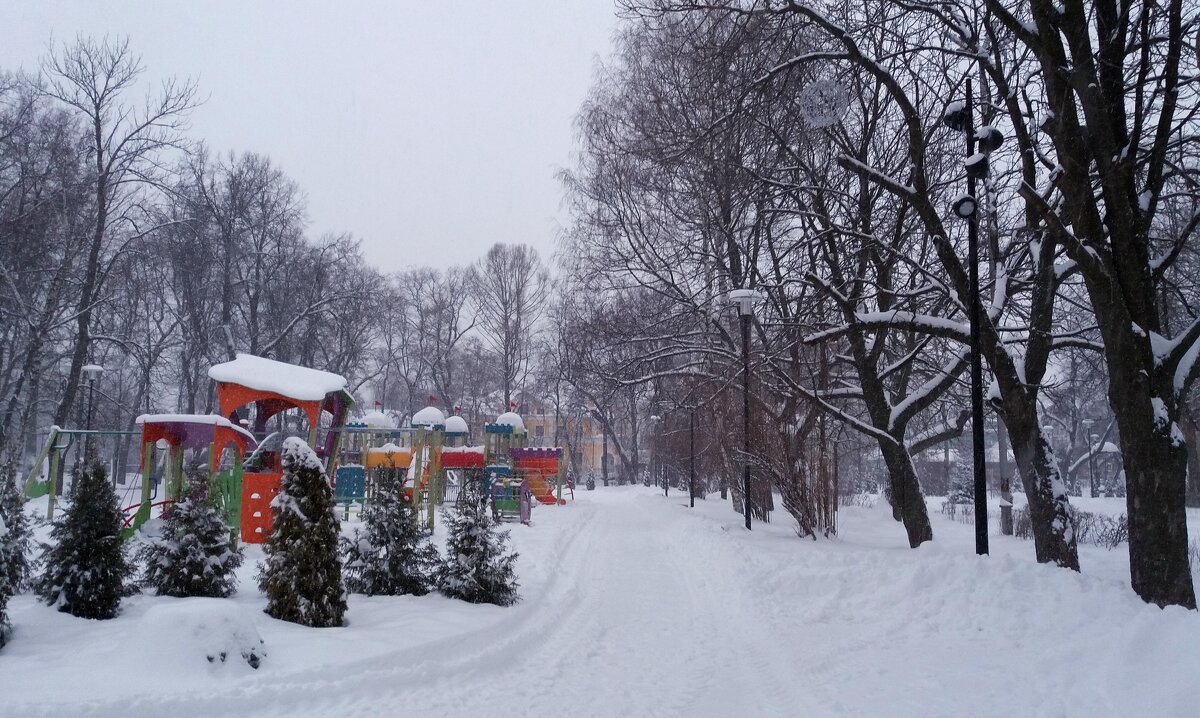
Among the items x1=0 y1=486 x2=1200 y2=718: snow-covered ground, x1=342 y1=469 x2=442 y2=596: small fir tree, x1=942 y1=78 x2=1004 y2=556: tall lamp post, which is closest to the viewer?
x1=0 y1=486 x2=1200 y2=718: snow-covered ground

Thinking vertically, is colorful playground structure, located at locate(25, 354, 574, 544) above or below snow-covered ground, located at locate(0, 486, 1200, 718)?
above

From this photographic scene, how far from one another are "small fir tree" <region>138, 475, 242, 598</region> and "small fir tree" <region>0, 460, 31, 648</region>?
1.04m

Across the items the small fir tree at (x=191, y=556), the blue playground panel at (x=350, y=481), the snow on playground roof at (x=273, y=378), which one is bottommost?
the small fir tree at (x=191, y=556)

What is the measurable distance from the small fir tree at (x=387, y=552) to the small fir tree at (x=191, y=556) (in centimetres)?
139

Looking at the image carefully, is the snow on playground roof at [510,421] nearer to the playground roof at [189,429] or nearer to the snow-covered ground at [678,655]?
the playground roof at [189,429]

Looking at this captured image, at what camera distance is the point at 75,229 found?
2458cm

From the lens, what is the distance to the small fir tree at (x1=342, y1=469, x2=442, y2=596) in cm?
900

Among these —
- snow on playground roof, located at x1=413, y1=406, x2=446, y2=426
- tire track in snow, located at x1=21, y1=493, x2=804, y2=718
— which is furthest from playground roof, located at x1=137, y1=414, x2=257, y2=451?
snow on playground roof, located at x1=413, y1=406, x2=446, y2=426

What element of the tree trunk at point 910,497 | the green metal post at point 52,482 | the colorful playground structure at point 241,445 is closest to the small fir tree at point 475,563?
the colorful playground structure at point 241,445

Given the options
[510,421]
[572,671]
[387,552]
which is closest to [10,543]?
[387,552]

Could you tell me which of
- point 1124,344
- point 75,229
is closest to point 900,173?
point 1124,344

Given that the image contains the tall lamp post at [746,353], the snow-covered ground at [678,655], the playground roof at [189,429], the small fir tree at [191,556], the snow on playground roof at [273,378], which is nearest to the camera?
the snow-covered ground at [678,655]

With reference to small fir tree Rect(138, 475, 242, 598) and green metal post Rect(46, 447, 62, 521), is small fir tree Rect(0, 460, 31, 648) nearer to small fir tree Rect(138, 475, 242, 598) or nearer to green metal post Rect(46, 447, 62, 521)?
small fir tree Rect(138, 475, 242, 598)

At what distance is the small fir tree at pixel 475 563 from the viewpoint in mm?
9031
